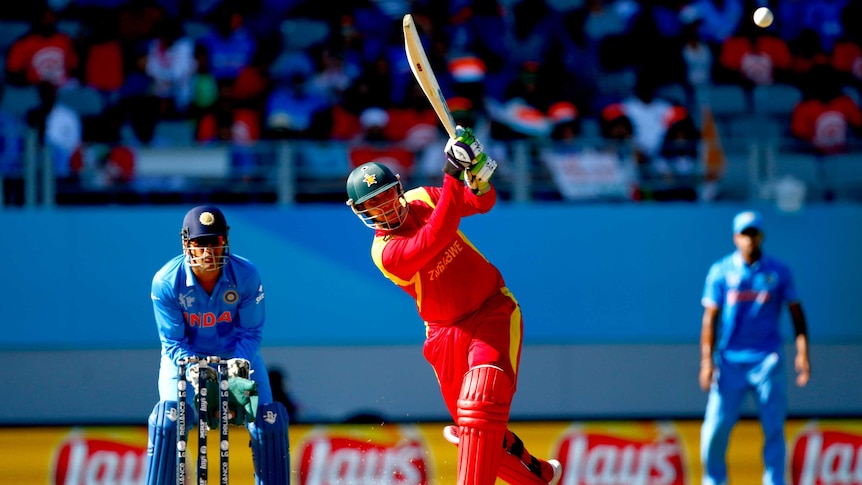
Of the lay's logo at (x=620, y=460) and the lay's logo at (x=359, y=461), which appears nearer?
the lay's logo at (x=359, y=461)

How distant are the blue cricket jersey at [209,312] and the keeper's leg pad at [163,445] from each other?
0.36 metres

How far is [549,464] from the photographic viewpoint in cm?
723

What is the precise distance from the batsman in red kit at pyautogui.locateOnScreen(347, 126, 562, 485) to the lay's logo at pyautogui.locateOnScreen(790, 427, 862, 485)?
262 centimetres

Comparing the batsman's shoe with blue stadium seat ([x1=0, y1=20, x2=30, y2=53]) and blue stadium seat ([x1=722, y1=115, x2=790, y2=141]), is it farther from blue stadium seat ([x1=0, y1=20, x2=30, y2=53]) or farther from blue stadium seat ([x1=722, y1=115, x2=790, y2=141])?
blue stadium seat ([x1=0, y1=20, x2=30, y2=53])

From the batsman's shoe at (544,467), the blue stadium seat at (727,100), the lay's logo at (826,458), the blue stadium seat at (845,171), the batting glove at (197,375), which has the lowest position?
the lay's logo at (826,458)

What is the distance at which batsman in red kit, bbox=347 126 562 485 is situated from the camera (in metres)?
6.40

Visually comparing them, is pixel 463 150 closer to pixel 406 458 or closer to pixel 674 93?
pixel 406 458

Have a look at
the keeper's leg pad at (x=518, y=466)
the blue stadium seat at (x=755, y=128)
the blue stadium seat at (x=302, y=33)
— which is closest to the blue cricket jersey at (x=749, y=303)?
the keeper's leg pad at (x=518, y=466)

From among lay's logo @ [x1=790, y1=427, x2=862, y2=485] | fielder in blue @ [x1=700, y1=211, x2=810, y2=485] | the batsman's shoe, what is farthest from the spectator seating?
the batsman's shoe

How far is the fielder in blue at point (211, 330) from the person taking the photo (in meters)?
6.52

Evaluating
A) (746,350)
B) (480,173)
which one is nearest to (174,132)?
(746,350)

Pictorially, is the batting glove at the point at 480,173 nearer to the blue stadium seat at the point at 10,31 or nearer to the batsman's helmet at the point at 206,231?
the batsman's helmet at the point at 206,231

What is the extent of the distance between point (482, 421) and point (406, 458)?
2.12m

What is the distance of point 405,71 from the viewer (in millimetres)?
13148
